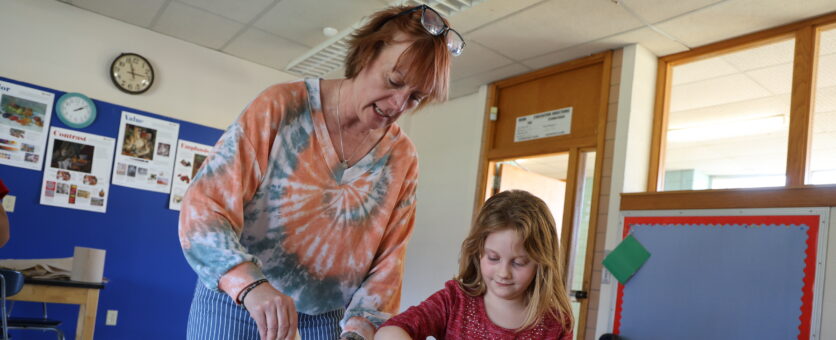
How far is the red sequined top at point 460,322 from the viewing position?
4.34 feet

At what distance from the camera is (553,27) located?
3.81 m

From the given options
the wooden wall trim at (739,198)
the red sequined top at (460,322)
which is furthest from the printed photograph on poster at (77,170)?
the red sequined top at (460,322)

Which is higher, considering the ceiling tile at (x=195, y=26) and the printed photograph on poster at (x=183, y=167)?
the ceiling tile at (x=195, y=26)

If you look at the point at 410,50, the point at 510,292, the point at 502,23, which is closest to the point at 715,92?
the point at 502,23

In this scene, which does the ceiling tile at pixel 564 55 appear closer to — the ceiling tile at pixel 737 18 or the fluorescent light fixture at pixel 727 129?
the ceiling tile at pixel 737 18

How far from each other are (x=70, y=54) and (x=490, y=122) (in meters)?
3.18

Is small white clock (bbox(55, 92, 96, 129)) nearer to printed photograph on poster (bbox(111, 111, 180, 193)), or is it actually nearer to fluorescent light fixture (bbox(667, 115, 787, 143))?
printed photograph on poster (bbox(111, 111, 180, 193))

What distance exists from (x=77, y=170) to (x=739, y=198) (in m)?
4.21

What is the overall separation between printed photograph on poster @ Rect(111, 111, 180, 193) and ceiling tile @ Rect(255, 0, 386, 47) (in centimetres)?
113

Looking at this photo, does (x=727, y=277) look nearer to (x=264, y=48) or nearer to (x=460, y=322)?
(x=460, y=322)

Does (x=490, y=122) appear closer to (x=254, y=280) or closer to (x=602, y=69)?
(x=602, y=69)

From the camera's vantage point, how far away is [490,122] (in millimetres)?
5062

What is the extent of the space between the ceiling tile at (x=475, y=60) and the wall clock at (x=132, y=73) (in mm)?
2325

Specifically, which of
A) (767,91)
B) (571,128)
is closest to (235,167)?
(571,128)
